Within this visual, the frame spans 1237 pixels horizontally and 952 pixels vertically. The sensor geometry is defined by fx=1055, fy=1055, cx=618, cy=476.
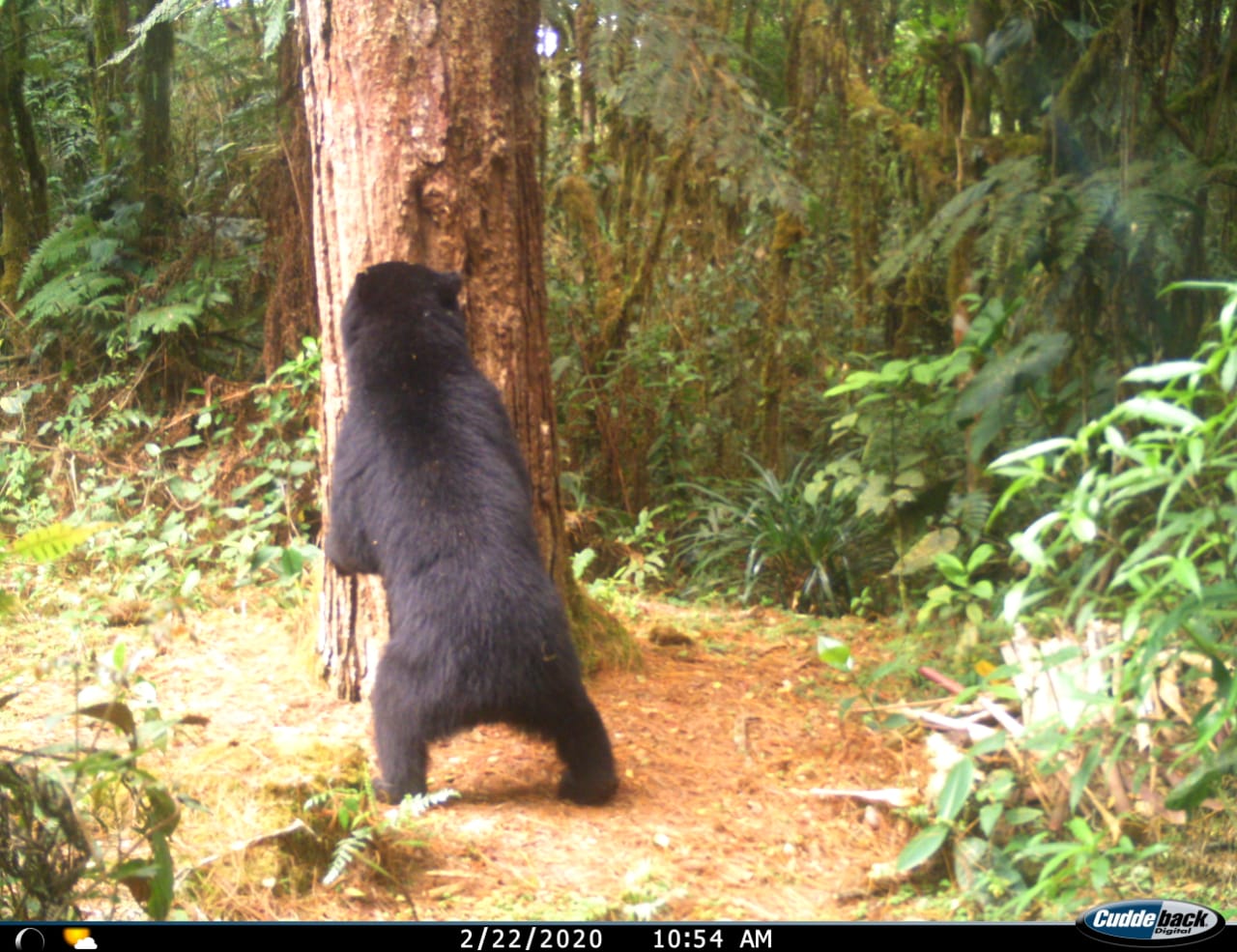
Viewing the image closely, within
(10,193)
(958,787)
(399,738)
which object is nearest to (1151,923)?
(958,787)

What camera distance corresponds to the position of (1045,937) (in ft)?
7.78

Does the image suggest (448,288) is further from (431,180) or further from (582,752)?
(582,752)

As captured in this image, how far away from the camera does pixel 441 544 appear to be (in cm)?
343

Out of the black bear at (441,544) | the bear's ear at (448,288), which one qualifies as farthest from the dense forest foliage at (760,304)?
the bear's ear at (448,288)

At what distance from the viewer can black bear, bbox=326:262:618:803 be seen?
3.33 metres

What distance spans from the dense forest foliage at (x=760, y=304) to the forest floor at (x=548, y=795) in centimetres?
49

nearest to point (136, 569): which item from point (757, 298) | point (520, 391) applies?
point (520, 391)

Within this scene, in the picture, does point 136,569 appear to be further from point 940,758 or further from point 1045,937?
point 1045,937

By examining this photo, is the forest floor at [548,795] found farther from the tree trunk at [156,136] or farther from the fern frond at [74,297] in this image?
the tree trunk at [156,136]

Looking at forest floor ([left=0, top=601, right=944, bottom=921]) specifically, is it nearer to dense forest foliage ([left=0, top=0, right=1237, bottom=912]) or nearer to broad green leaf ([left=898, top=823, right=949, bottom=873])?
broad green leaf ([left=898, top=823, right=949, bottom=873])

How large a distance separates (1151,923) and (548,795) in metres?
1.99

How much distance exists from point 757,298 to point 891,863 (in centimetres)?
558

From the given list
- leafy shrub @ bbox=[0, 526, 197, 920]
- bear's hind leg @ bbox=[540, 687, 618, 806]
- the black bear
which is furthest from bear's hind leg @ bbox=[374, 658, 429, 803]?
leafy shrub @ bbox=[0, 526, 197, 920]

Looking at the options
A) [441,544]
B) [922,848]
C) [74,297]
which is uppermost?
[74,297]
